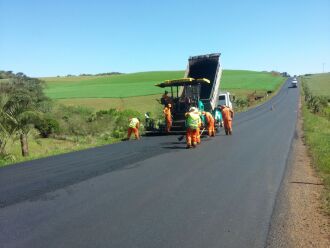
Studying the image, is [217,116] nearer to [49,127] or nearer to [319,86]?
[49,127]

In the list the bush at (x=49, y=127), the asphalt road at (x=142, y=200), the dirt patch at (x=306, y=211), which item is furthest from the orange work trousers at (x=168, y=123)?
the bush at (x=49, y=127)

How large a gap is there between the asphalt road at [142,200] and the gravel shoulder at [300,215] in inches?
6.5

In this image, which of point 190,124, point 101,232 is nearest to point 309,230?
point 101,232

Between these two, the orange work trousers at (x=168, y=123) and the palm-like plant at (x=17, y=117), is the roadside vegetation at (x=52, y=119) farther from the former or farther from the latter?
the orange work trousers at (x=168, y=123)

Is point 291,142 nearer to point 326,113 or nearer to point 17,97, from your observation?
point 17,97

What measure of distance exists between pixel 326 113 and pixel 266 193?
103 ft

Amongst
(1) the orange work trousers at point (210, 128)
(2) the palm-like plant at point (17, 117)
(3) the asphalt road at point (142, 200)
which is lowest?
(1) the orange work trousers at point (210, 128)

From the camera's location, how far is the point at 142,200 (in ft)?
24.7

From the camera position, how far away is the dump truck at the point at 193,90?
68.6 ft

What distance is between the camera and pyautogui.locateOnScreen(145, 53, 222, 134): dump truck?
2091 cm

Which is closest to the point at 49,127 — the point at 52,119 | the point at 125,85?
the point at 52,119

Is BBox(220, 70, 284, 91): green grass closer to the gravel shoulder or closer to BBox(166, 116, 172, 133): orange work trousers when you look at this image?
BBox(166, 116, 172, 133): orange work trousers

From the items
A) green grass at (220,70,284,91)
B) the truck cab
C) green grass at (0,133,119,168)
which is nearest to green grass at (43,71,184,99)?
green grass at (220,70,284,91)

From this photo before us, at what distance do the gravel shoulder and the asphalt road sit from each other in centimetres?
17
